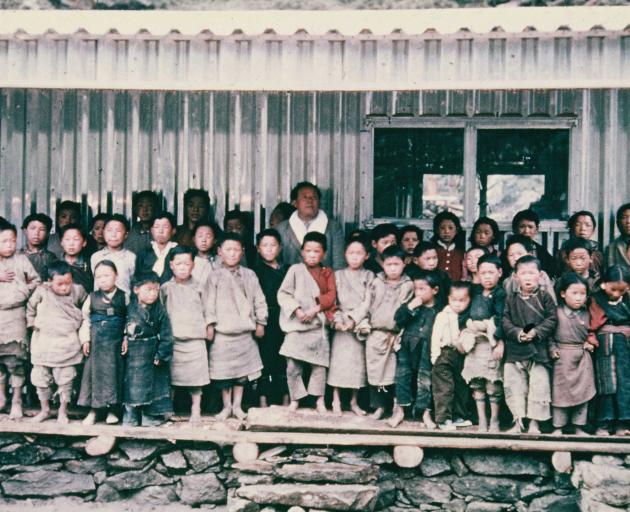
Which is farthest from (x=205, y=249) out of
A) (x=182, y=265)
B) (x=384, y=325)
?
(x=384, y=325)

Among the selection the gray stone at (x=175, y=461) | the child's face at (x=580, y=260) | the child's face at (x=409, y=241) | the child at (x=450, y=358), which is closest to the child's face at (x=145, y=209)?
the gray stone at (x=175, y=461)

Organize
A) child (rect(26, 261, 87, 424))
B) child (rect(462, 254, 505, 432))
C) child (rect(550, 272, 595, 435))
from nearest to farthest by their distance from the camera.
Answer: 1. child (rect(550, 272, 595, 435))
2. child (rect(462, 254, 505, 432))
3. child (rect(26, 261, 87, 424))

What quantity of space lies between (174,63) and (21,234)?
10.8 ft

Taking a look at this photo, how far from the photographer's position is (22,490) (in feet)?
21.6

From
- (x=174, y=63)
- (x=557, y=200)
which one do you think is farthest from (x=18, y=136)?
(x=557, y=200)

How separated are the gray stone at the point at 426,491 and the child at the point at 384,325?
56cm

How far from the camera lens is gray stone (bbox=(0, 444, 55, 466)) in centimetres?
655

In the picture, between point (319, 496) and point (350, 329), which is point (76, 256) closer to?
point (350, 329)

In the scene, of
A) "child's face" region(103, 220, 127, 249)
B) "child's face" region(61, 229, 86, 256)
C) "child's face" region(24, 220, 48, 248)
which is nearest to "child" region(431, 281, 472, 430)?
"child's face" region(103, 220, 127, 249)

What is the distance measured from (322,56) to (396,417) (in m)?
2.68

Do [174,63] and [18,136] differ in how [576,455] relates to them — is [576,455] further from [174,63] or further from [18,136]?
[18,136]

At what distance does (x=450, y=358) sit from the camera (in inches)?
245

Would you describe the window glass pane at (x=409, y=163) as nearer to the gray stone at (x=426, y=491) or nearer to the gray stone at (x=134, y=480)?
the gray stone at (x=426, y=491)

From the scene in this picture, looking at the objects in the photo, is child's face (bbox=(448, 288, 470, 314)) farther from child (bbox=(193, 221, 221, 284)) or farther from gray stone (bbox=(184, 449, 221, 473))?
gray stone (bbox=(184, 449, 221, 473))
